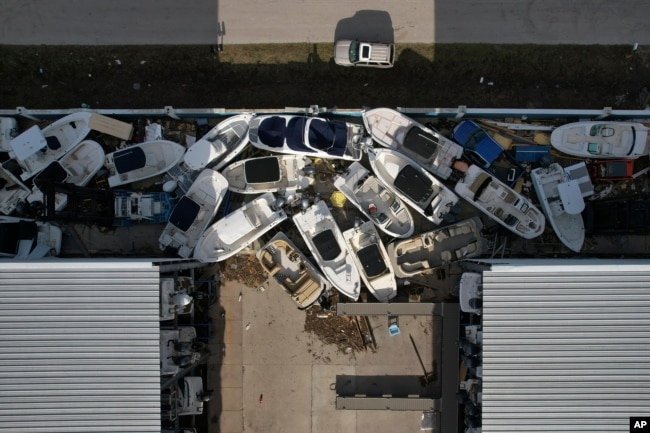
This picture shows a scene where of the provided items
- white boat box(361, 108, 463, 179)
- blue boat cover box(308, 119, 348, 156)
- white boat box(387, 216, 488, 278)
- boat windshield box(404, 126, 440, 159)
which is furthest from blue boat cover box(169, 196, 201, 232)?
boat windshield box(404, 126, 440, 159)

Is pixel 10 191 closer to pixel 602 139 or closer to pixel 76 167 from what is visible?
pixel 76 167

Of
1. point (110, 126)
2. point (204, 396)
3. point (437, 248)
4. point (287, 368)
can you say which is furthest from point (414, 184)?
point (110, 126)

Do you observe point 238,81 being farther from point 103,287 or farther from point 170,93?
point 103,287

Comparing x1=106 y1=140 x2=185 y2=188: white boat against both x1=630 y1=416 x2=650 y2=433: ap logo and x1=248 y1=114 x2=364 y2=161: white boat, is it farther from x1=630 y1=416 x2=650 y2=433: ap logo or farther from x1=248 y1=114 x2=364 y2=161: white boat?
x1=630 y1=416 x2=650 y2=433: ap logo

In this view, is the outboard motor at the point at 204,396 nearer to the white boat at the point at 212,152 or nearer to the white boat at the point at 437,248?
the white boat at the point at 212,152

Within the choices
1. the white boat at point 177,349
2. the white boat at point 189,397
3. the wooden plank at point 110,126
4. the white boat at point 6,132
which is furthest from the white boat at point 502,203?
the white boat at point 6,132

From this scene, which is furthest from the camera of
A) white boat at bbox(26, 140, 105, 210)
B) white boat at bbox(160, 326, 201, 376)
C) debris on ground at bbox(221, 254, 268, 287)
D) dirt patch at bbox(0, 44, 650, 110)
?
dirt patch at bbox(0, 44, 650, 110)
